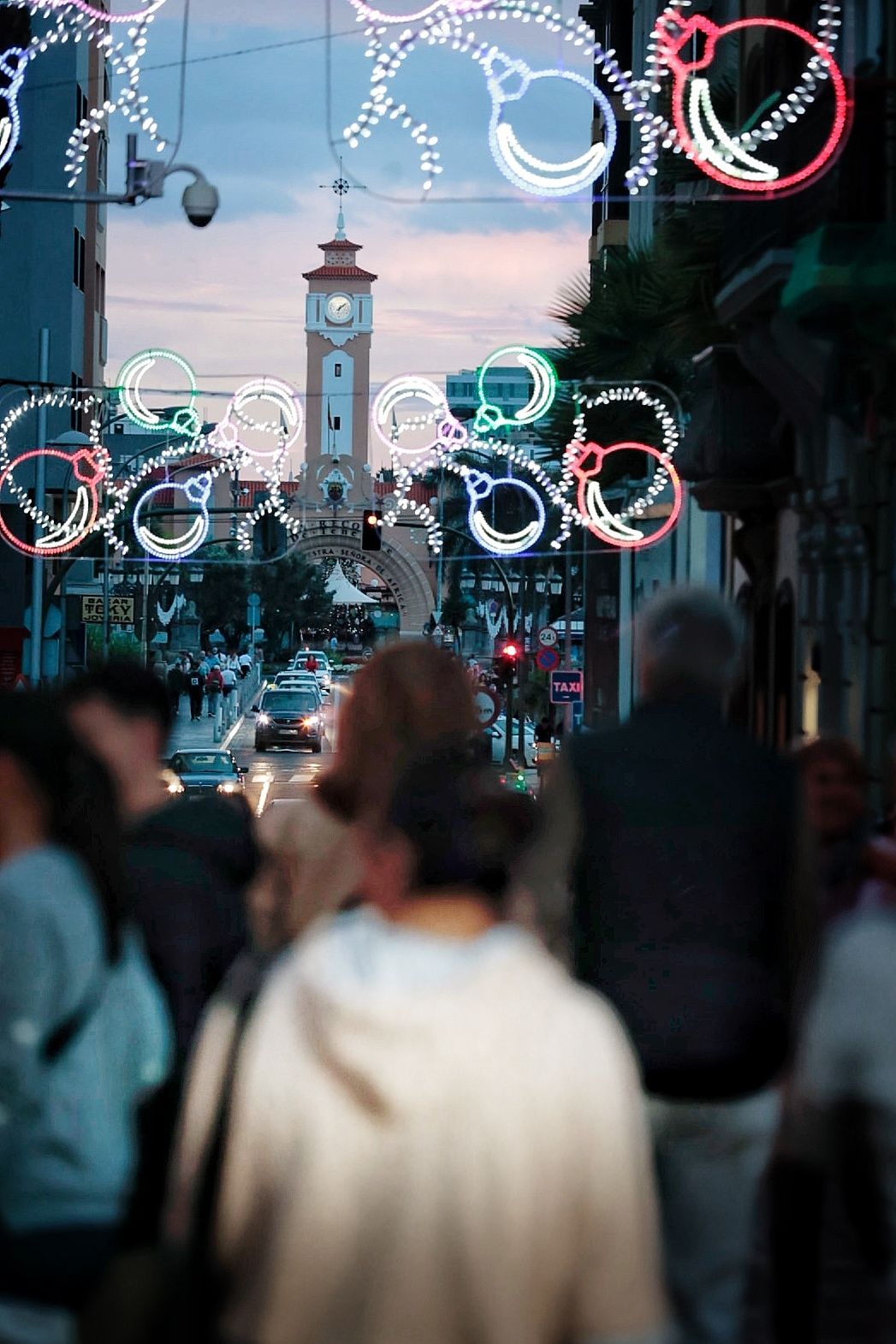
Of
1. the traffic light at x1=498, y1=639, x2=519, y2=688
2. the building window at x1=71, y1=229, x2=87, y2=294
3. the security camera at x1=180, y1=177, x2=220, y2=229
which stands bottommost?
the traffic light at x1=498, y1=639, x2=519, y2=688

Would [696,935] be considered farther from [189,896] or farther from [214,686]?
[214,686]

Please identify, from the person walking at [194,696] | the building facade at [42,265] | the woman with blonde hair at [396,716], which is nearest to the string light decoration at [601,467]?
the building facade at [42,265]

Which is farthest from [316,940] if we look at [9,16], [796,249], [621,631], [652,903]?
[621,631]

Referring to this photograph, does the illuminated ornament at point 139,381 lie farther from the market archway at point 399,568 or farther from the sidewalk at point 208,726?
the market archway at point 399,568

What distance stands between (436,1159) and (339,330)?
145 metres

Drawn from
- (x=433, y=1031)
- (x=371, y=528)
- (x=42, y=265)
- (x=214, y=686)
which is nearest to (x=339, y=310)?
(x=214, y=686)

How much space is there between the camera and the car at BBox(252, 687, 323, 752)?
178 feet

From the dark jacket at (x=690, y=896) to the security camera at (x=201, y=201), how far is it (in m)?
11.7

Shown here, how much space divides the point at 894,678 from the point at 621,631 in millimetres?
28967

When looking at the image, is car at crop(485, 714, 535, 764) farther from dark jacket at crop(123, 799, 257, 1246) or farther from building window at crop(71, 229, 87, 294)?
dark jacket at crop(123, 799, 257, 1246)

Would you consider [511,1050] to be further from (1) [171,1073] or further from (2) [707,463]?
(2) [707,463]

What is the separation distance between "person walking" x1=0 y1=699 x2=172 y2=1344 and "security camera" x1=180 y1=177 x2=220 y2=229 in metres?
12.6

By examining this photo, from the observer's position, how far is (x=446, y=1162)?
264 cm

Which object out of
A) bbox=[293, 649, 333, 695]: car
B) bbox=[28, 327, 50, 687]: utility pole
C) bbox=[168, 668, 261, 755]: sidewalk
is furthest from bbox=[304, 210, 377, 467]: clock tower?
bbox=[28, 327, 50, 687]: utility pole
